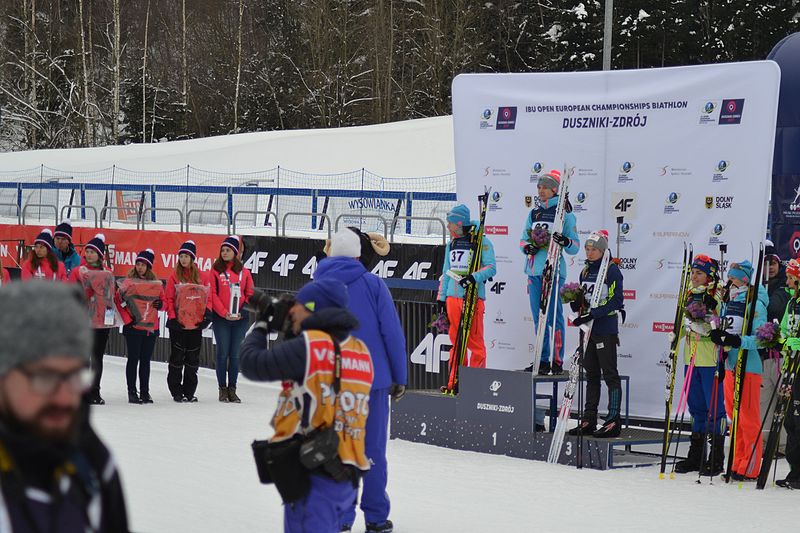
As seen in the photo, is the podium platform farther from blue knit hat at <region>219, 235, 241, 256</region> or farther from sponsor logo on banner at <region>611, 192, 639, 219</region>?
blue knit hat at <region>219, 235, 241, 256</region>

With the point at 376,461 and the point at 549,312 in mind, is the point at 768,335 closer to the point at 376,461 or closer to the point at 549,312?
the point at 549,312

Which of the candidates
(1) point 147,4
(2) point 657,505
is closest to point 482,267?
(2) point 657,505

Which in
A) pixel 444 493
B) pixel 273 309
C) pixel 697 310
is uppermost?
pixel 273 309

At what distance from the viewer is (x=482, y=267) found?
11180 mm

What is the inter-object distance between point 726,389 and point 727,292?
2.39 ft

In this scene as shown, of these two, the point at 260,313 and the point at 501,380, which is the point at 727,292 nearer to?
the point at 501,380

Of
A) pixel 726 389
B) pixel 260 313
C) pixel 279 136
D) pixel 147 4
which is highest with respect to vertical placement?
pixel 147 4

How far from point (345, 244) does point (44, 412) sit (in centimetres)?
457

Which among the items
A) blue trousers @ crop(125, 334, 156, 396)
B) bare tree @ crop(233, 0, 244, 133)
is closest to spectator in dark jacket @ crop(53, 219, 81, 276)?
blue trousers @ crop(125, 334, 156, 396)

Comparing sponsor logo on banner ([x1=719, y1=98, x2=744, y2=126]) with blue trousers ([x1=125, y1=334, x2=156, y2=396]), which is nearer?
sponsor logo on banner ([x1=719, y1=98, x2=744, y2=126])

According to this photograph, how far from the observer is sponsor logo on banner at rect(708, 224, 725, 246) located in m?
10.7

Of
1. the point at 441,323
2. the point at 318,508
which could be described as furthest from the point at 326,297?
the point at 441,323

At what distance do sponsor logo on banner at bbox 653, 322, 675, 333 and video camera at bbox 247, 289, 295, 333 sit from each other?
22.1 feet

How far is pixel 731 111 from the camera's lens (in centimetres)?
1062
